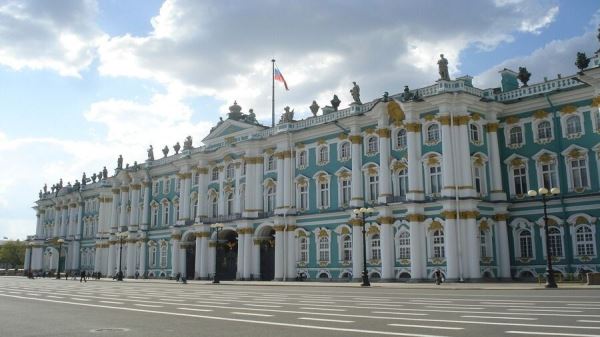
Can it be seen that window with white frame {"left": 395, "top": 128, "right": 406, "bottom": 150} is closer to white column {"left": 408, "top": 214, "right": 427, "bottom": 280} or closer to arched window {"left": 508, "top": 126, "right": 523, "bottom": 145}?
white column {"left": 408, "top": 214, "right": 427, "bottom": 280}

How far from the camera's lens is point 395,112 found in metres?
49.4

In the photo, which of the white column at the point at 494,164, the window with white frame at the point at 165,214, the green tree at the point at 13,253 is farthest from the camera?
the green tree at the point at 13,253

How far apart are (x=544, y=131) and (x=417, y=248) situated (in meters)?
13.0

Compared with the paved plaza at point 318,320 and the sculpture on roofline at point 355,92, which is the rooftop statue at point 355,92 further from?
the paved plaza at point 318,320

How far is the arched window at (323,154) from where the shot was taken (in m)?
55.2

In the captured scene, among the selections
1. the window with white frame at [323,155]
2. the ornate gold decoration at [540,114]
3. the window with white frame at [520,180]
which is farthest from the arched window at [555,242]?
the window with white frame at [323,155]

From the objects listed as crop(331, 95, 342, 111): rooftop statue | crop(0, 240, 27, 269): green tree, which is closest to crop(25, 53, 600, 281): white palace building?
crop(331, 95, 342, 111): rooftop statue

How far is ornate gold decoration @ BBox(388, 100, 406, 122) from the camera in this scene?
161ft

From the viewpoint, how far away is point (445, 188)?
44.9 m

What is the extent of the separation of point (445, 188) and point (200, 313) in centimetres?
2967

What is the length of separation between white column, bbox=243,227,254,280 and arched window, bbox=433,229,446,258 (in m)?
20.2

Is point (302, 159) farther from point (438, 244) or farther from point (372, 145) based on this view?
point (438, 244)

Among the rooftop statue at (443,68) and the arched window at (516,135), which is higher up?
the rooftop statue at (443,68)

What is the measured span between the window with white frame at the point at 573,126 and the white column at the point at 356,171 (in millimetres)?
16531
